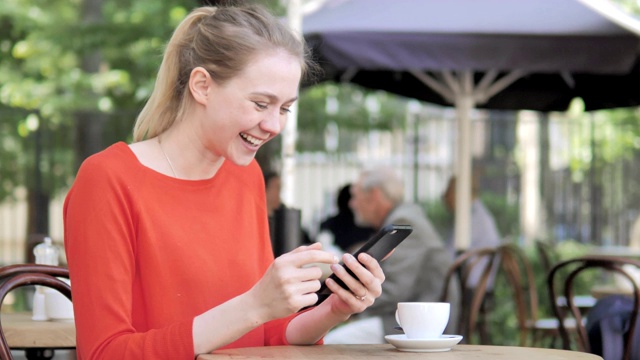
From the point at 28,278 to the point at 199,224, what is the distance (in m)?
0.72

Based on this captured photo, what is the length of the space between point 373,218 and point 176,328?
5.22 meters

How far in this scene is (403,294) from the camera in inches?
240

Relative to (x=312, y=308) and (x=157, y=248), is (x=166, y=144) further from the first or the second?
(x=312, y=308)

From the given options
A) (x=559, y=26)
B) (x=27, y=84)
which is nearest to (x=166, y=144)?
(x=559, y=26)

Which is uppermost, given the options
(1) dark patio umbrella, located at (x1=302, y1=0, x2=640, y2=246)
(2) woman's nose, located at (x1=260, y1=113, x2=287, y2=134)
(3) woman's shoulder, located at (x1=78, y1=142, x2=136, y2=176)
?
(1) dark patio umbrella, located at (x1=302, y1=0, x2=640, y2=246)

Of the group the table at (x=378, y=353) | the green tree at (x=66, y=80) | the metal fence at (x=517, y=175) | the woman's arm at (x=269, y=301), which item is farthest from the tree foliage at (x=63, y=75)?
the woman's arm at (x=269, y=301)

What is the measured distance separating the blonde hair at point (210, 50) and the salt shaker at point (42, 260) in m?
1.04

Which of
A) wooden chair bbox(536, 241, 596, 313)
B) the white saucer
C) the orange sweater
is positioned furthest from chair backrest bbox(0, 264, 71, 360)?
wooden chair bbox(536, 241, 596, 313)

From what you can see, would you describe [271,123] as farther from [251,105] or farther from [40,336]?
[40,336]

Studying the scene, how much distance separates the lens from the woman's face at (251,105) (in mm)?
2572

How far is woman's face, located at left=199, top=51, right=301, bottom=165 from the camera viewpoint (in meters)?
2.57

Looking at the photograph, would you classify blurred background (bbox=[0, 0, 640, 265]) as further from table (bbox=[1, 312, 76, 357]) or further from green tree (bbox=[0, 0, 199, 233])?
table (bbox=[1, 312, 76, 357])

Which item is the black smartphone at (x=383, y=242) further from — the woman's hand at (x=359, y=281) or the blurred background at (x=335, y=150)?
the blurred background at (x=335, y=150)

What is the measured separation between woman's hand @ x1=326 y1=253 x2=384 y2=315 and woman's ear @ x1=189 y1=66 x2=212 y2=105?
0.52 metres
